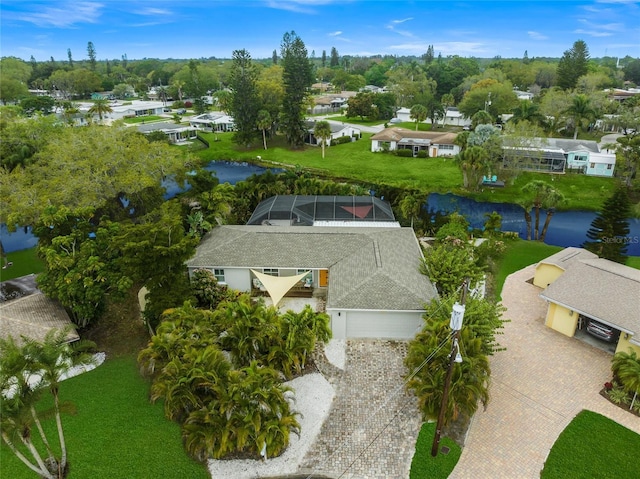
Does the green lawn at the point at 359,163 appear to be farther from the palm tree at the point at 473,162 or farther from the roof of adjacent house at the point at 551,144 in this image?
the roof of adjacent house at the point at 551,144

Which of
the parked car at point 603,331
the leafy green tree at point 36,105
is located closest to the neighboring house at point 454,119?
the parked car at point 603,331

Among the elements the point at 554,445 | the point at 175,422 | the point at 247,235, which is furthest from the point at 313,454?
the point at 247,235

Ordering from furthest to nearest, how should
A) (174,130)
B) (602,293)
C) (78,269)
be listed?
(174,130), (78,269), (602,293)

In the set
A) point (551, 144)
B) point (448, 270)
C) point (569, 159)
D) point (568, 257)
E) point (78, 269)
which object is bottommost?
point (568, 257)

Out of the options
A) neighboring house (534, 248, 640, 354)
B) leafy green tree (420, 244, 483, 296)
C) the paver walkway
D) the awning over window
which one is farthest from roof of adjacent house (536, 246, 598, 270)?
the awning over window

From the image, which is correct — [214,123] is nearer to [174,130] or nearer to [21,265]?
[174,130]

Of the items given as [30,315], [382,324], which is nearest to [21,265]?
[30,315]

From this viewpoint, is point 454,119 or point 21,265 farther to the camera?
Answer: point 454,119
